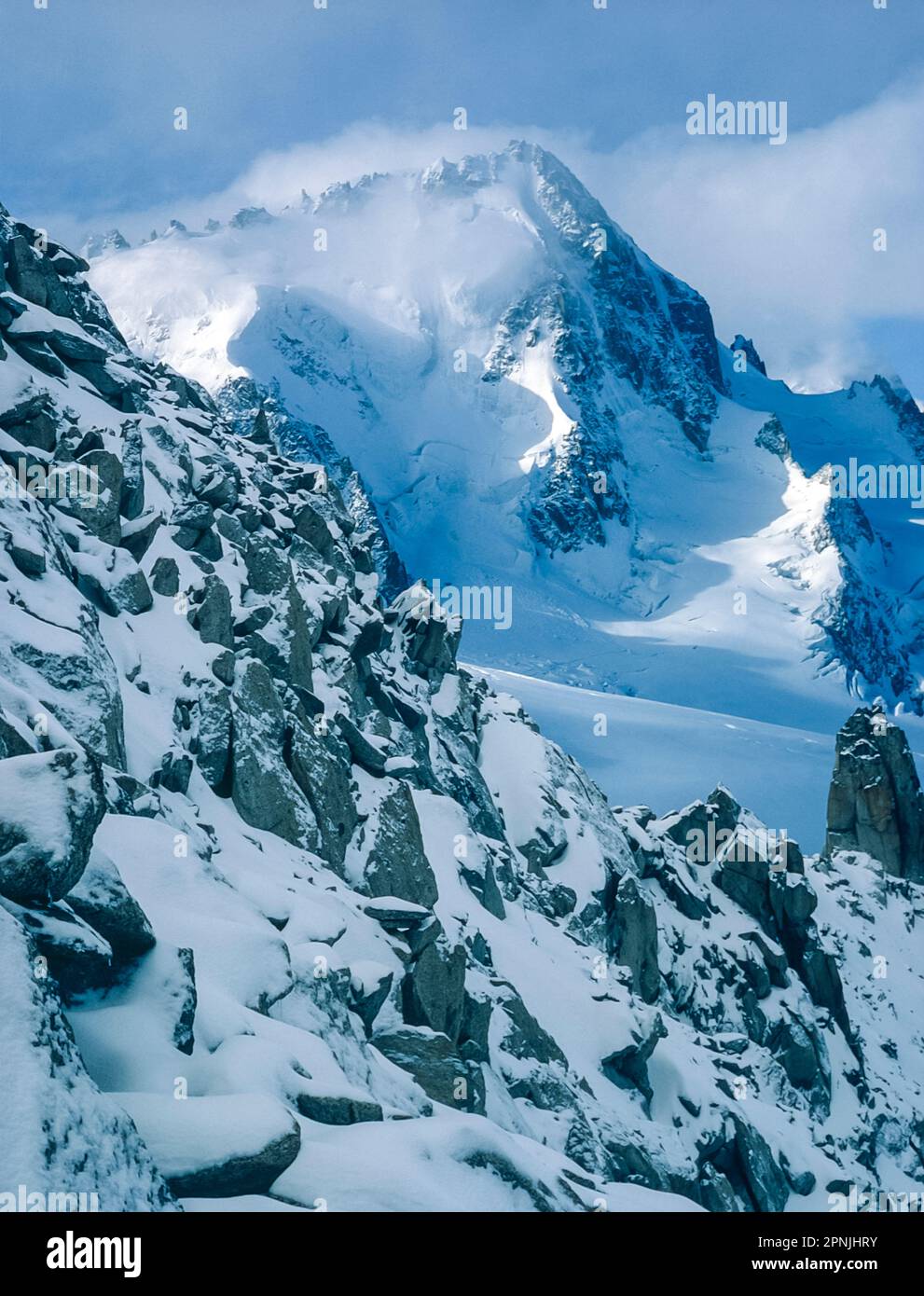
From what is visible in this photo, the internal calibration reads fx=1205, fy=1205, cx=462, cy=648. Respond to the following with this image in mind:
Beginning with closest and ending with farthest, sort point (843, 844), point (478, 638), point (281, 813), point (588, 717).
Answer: point (281, 813)
point (843, 844)
point (588, 717)
point (478, 638)

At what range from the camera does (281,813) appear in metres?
25.1

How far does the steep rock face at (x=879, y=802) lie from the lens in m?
87.2

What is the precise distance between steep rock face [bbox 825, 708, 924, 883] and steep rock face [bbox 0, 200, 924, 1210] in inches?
944

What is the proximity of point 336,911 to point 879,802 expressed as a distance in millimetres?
76094

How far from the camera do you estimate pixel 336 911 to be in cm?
1920

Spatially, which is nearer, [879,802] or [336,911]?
[336,911]

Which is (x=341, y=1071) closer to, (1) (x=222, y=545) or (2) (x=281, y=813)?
(2) (x=281, y=813)

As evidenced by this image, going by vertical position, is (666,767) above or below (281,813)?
above

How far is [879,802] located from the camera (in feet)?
288

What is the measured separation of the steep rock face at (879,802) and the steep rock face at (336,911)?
944 inches

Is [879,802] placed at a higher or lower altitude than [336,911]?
higher

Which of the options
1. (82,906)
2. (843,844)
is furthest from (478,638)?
(82,906)

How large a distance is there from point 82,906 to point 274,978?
4218mm
